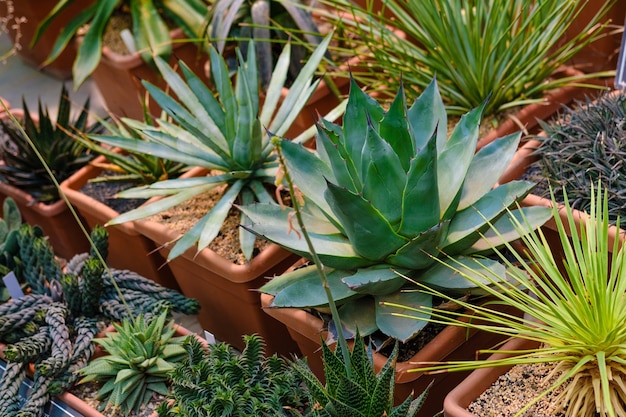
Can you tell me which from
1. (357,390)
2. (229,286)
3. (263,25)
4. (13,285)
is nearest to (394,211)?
(357,390)

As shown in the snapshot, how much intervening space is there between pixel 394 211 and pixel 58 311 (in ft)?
3.25

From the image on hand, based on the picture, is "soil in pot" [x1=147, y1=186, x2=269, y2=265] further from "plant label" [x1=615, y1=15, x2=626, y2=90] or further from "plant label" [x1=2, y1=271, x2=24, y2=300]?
"plant label" [x1=615, y1=15, x2=626, y2=90]

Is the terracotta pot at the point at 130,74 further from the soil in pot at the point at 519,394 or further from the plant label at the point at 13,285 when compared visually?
the soil in pot at the point at 519,394

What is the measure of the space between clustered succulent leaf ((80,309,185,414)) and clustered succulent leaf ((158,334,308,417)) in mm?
150

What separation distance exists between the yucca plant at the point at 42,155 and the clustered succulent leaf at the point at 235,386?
4.28 ft

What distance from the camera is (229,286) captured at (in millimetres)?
2123

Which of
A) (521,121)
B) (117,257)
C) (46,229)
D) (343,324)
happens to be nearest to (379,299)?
(343,324)

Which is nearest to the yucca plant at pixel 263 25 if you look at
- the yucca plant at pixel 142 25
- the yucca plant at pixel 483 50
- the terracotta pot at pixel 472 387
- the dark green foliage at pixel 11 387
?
the yucca plant at pixel 142 25

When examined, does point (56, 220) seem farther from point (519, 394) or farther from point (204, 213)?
point (519, 394)

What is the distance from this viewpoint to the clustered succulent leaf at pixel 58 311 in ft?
6.32

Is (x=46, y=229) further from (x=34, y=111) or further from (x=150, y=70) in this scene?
(x=34, y=111)

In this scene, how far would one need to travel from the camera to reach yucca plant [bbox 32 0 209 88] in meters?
3.14

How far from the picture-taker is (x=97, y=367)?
6.23 feet

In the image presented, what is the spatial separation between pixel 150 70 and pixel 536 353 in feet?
7.46
